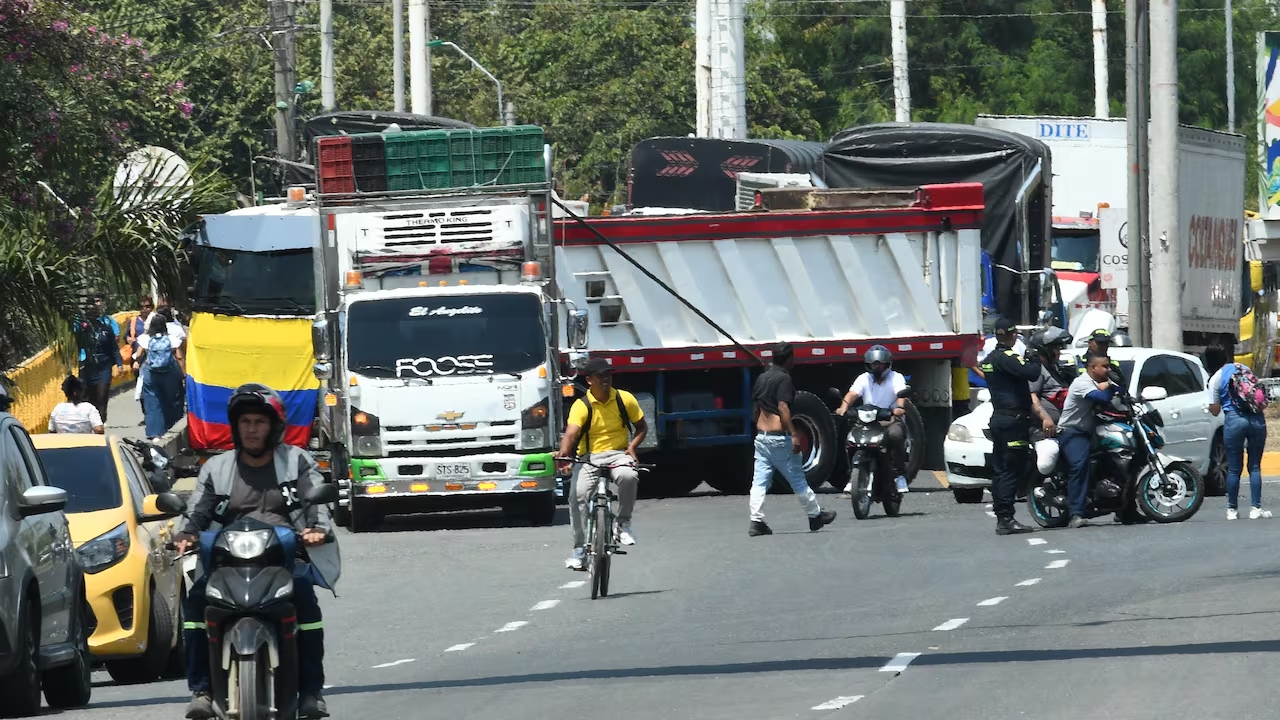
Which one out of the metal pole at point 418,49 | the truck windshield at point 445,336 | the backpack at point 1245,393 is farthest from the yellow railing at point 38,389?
the backpack at point 1245,393

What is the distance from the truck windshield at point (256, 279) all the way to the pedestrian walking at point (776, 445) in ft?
24.9

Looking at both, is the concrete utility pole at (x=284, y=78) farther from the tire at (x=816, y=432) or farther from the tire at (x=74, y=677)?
the tire at (x=74, y=677)

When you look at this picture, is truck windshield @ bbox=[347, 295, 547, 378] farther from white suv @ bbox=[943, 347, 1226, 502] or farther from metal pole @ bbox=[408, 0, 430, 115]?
metal pole @ bbox=[408, 0, 430, 115]

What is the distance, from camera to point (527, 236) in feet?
72.6

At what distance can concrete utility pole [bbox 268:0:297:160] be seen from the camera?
34.1 meters

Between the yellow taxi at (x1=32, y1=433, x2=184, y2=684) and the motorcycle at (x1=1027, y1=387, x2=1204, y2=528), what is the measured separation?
8.53 m

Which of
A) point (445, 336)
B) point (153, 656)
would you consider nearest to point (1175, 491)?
point (445, 336)

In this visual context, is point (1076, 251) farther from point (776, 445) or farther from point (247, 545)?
point (247, 545)

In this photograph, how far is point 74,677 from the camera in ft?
37.4

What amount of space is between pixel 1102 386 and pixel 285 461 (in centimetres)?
1155

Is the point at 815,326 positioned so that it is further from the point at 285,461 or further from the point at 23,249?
the point at 285,461

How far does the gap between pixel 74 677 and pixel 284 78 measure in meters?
24.2

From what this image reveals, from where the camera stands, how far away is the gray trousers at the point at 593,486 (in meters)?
15.8

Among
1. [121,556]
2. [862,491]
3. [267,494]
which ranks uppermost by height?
[267,494]
